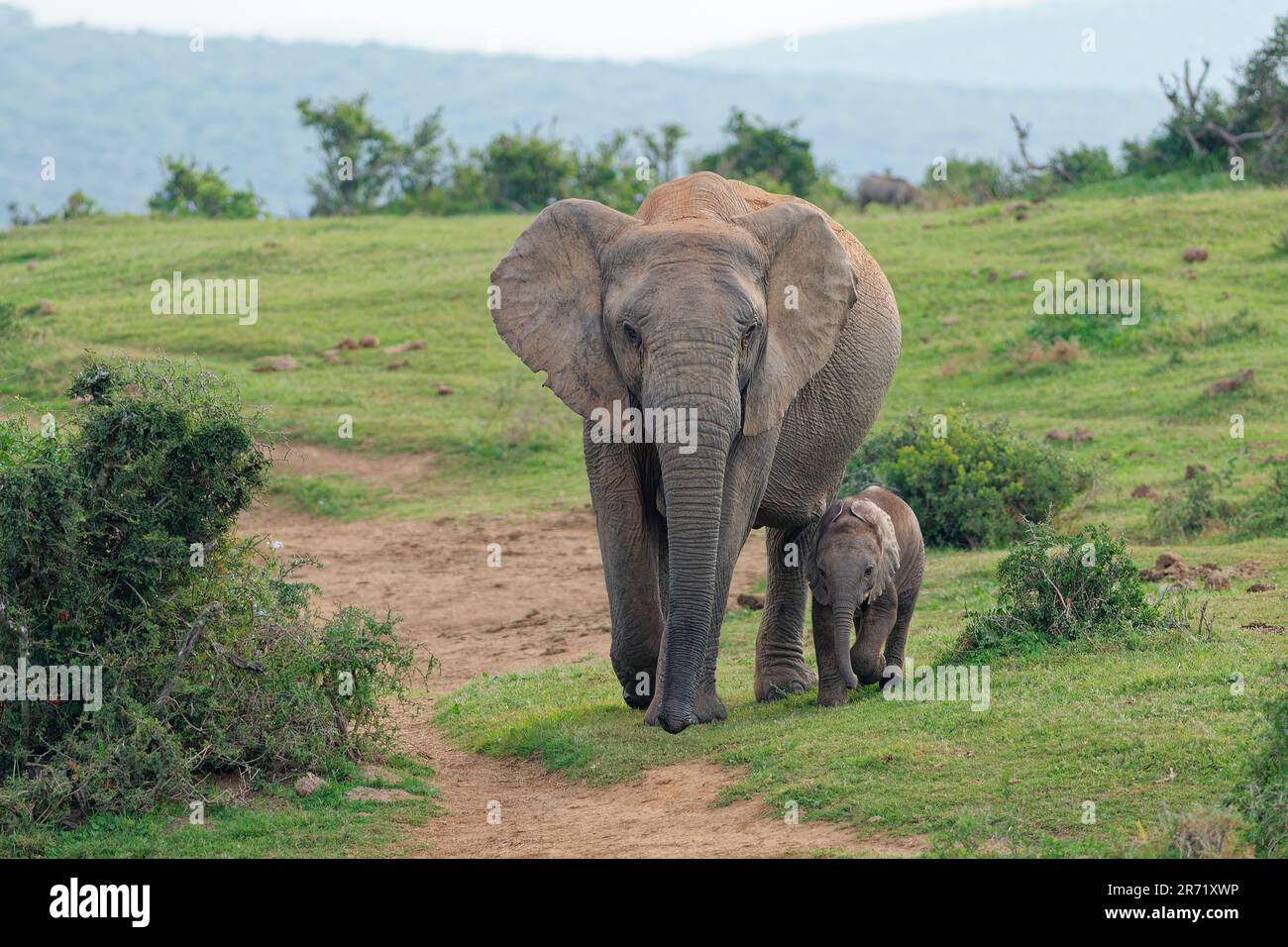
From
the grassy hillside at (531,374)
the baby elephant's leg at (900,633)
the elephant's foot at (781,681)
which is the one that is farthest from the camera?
the grassy hillside at (531,374)

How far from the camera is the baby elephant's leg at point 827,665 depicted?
984 cm

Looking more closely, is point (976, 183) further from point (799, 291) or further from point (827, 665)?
point (827, 665)

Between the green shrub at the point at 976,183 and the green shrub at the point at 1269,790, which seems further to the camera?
the green shrub at the point at 976,183

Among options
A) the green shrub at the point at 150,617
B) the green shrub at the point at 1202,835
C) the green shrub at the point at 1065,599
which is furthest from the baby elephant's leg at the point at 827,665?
the green shrub at the point at 1202,835

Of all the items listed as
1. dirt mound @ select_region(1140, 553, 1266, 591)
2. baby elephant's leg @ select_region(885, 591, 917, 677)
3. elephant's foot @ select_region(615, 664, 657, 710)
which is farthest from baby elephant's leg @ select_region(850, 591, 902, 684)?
dirt mound @ select_region(1140, 553, 1266, 591)

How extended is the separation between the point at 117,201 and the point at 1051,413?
606ft

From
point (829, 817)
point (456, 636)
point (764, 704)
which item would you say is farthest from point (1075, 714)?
point (456, 636)

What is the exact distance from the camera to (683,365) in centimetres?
866

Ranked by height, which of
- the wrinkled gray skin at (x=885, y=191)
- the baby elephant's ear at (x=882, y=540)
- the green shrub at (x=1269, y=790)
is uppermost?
the wrinkled gray skin at (x=885, y=191)

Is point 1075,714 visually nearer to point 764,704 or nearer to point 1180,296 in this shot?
point 764,704

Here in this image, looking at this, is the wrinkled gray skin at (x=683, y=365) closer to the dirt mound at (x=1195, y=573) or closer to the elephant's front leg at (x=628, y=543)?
the elephant's front leg at (x=628, y=543)

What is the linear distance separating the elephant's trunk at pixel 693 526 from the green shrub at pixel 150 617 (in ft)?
6.30

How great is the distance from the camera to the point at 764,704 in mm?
10516
